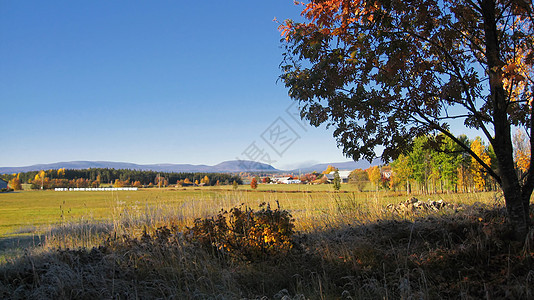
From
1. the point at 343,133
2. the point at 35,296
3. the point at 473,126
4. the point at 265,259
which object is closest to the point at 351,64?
the point at 343,133

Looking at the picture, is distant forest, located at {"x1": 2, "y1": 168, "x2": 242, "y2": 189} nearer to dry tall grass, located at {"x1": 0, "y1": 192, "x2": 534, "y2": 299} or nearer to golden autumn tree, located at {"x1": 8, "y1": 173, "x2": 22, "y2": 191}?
golden autumn tree, located at {"x1": 8, "y1": 173, "x2": 22, "y2": 191}

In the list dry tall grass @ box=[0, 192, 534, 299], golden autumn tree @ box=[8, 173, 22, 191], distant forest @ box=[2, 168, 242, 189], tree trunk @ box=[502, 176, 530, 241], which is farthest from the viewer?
golden autumn tree @ box=[8, 173, 22, 191]

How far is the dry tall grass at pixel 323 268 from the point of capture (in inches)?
177

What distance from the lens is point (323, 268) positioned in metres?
5.14

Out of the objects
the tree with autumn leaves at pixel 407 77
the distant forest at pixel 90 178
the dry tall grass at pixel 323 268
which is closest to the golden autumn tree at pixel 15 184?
the distant forest at pixel 90 178

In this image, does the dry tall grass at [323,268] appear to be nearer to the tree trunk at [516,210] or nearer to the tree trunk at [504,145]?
the tree trunk at [516,210]

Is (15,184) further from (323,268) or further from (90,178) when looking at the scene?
(323,268)

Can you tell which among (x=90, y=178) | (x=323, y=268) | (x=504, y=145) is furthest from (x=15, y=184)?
(x=504, y=145)

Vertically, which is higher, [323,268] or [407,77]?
[407,77]

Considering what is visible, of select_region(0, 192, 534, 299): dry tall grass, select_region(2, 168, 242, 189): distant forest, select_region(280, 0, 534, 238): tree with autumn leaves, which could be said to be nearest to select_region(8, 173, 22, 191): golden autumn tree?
select_region(2, 168, 242, 189): distant forest

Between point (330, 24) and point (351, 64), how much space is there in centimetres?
70

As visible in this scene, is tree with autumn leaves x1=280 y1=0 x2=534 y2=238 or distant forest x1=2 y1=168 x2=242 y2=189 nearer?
tree with autumn leaves x1=280 y1=0 x2=534 y2=238

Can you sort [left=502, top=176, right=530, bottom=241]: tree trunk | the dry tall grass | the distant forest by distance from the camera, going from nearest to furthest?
the dry tall grass < [left=502, top=176, right=530, bottom=241]: tree trunk < the distant forest

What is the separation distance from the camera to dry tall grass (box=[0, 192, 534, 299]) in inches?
177
